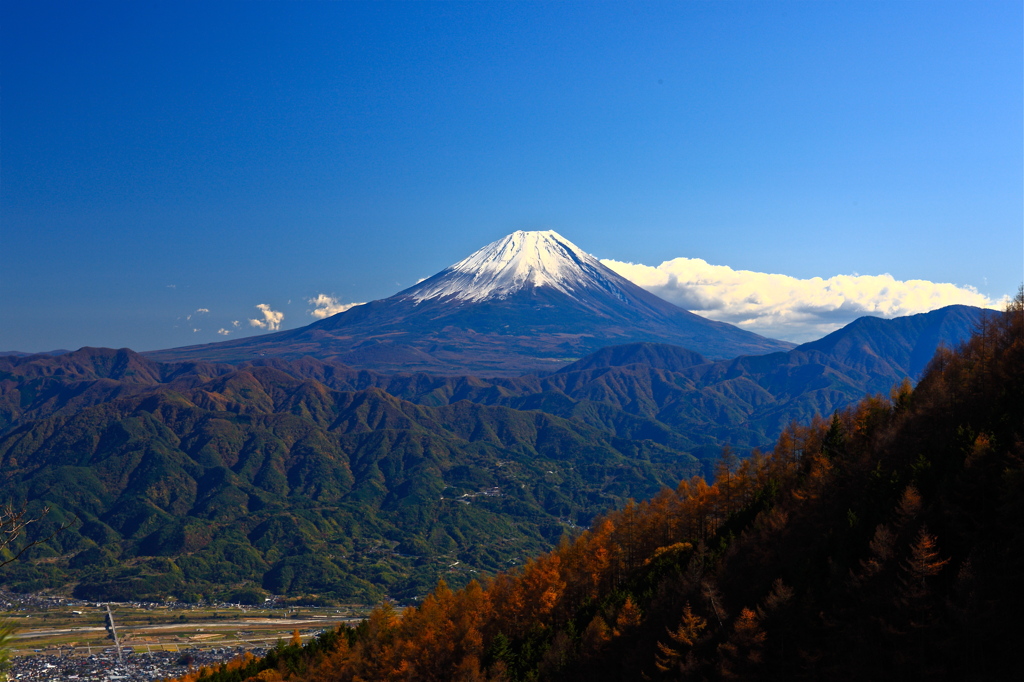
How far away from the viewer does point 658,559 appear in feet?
320

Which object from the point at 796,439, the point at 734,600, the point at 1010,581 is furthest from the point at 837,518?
the point at 796,439

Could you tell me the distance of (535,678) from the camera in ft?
274

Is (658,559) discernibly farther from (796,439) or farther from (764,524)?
(796,439)

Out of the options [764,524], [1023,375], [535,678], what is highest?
[1023,375]

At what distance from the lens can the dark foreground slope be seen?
6047 centimetres

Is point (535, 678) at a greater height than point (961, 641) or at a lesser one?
lesser

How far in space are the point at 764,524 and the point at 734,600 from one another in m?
11.7

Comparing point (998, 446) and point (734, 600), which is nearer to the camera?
point (998, 446)

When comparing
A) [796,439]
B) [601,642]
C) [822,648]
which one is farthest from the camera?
[796,439]

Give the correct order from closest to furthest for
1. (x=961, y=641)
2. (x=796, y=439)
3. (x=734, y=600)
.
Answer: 1. (x=961, y=641)
2. (x=734, y=600)
3. (x=796, y=439)

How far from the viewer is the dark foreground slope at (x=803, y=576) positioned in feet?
198

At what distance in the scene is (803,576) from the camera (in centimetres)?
7131

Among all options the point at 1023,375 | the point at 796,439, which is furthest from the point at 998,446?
the point at 796,439

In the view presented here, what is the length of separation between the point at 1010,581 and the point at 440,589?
8072 centimetres
